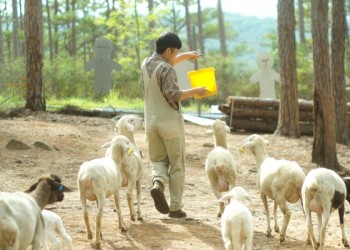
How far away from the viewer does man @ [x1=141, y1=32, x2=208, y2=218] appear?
9266 mm

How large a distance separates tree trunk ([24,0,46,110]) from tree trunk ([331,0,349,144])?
7302 millimetres

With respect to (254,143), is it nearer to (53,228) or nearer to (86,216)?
(86,216)

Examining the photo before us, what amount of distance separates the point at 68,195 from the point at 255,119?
944cm

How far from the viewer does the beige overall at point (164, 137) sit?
369 inches

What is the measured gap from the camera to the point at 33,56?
19281mm

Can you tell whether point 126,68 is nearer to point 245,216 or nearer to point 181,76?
point 181,76

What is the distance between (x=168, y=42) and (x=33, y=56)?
10561 mm

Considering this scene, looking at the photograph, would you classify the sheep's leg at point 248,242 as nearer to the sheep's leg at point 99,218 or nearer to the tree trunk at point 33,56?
the sheep's leg at point 99,218

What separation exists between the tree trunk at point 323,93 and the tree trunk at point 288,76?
3.71 meters

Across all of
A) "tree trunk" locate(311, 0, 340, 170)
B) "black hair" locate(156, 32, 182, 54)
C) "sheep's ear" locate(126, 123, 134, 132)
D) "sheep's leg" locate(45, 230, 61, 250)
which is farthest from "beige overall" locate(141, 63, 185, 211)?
"tree trunk" locate(311, 0, 340, 170)

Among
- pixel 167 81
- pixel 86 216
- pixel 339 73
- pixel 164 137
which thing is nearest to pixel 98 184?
pixel 86 216

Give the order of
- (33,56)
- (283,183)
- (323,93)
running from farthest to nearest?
(33,56) → (323,93) → (283,183)

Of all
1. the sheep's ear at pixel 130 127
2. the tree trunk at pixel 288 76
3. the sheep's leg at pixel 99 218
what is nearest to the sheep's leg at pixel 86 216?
the sheep's leg at pixel 99 218

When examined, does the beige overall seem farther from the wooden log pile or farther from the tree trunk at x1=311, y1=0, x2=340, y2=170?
the wooden log pile
